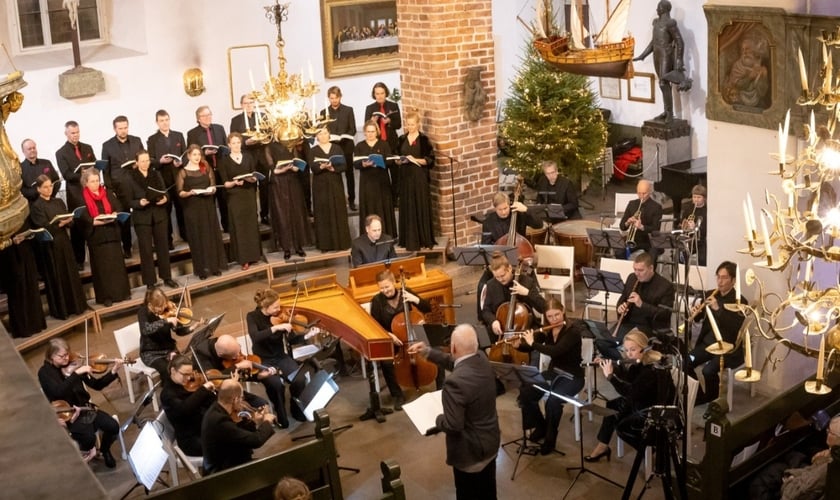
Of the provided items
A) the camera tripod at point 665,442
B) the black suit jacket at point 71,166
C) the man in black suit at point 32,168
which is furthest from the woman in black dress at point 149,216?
the camera tripod at point 665,442

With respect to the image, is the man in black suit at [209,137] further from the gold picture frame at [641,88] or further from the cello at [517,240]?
the gold picture frame at [641,88]

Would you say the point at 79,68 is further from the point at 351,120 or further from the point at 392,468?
the point at 392,468

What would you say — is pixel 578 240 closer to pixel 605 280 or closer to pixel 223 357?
pixel 605 280

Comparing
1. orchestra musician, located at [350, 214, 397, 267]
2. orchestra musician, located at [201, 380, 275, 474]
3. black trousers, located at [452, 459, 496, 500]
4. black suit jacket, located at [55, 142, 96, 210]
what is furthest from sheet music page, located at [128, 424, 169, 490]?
black suit jacket, located at [55, 142, 96, 210]

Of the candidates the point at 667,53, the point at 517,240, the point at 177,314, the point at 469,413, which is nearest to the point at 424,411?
the point at 469,413

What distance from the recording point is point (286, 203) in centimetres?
1194

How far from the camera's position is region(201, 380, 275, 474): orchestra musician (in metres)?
6.98

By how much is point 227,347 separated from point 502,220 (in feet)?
12.2

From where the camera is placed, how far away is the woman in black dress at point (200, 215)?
11.2 m

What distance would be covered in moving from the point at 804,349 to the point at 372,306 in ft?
17.2

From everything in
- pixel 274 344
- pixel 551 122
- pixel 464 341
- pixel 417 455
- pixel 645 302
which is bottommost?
pixel 417 455

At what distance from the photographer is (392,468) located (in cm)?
565

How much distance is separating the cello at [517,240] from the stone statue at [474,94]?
1865 millimetres

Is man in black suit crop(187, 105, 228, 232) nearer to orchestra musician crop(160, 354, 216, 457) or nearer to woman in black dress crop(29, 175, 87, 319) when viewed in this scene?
woman in black dress crop(29, 175, 87, 319)
